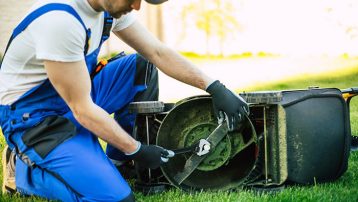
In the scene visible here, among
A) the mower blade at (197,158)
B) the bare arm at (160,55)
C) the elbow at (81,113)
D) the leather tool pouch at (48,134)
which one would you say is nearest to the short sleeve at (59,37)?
the elbow at (81,113)

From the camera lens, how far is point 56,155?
8.07 feet

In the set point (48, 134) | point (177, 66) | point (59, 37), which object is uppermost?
point (59, 37)

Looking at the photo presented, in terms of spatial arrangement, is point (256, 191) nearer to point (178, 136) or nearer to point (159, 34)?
point (178, 136)

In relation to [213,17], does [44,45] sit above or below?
below

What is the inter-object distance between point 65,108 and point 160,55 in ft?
1.85

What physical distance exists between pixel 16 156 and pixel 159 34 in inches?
365

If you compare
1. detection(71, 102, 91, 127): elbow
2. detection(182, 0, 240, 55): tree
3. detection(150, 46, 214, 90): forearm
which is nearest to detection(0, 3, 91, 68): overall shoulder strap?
detection(71, 102, 91, 127): elbow

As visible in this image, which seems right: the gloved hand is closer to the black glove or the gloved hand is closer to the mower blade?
the mower blade

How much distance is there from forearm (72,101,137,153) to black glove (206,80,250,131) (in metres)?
0.44

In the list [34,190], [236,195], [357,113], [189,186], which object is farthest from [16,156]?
[357,113]

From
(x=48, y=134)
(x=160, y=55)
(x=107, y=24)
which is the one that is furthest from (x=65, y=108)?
(x=160, y=55)

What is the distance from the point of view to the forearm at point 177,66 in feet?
9.29

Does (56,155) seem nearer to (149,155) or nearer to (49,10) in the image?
(149,155)

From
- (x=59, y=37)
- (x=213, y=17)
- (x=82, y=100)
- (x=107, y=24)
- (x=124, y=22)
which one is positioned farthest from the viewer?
(x=213, y=17)
